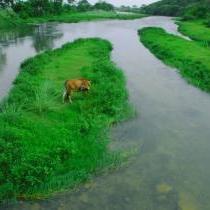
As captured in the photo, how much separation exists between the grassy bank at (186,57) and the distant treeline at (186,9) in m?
40.8

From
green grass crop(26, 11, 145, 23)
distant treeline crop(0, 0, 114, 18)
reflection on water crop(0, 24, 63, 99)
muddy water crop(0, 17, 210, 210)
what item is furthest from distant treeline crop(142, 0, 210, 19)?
muddy water crop(0, 17, 210, 210)

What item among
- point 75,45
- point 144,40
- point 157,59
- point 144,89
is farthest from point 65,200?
point 144,40

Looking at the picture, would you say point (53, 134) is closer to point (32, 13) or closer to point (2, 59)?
point (2, 59)

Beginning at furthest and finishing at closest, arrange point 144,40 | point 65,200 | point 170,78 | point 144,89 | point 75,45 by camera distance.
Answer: point 144,40 < point 75,45 < point 170,78 < point 144,89 < point 65,200

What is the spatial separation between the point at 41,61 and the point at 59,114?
1089 cm

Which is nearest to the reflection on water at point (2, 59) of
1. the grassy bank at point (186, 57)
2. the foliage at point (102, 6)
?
the grassy bank at point (186, 57)

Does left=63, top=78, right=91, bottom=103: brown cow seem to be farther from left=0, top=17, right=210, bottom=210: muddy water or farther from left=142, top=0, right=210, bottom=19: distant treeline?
left=142, top=0, right=210, bottom=19: distant treeline

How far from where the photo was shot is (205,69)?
22.8 metres

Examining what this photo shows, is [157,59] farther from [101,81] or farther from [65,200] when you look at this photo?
[65,200]

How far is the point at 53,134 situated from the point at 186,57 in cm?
1769

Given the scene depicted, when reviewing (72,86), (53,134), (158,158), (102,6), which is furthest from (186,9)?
(53,134)

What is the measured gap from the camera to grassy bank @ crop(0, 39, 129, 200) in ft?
31.7

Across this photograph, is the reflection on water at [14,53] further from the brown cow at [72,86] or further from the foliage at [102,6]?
the foliage at [102,6]

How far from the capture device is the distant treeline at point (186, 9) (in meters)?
76.3
